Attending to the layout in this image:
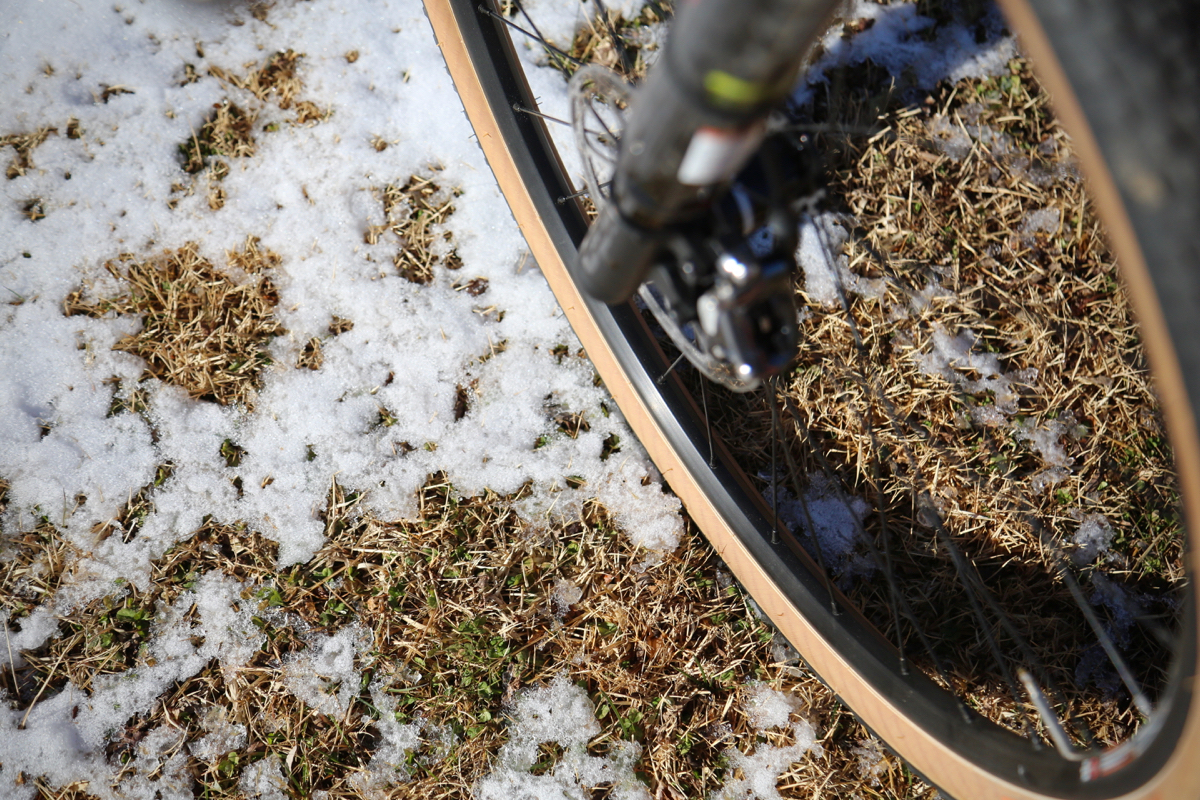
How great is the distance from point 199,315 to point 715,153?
1580 millimetres

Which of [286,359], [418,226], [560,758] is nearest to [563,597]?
[560,758]

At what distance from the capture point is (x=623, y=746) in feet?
5.54

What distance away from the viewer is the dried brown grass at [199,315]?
1839mm

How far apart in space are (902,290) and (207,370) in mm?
1809

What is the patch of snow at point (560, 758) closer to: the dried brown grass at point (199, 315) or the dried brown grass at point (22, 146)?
the dried brown grass at point (199, 315)

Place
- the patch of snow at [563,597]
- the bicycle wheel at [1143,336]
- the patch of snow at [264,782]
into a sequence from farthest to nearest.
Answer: the patch of snow at [563,597] < the patch of snow at [264,782] < the bicycle wheel at [1143,336]

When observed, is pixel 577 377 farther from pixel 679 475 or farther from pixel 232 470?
pixel 232 470

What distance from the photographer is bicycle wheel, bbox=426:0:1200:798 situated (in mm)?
547

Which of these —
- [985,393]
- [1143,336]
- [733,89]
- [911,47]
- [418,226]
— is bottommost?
[985,393]

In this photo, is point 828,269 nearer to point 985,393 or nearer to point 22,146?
point 985,393

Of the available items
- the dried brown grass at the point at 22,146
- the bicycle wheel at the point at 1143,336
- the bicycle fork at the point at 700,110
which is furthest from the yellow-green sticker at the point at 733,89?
the dried brown grass at the point at 22,146

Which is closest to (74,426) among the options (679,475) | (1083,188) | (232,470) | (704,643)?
(232,470)

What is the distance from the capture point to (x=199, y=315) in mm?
1869

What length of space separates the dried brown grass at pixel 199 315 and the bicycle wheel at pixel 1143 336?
73 centimetres
